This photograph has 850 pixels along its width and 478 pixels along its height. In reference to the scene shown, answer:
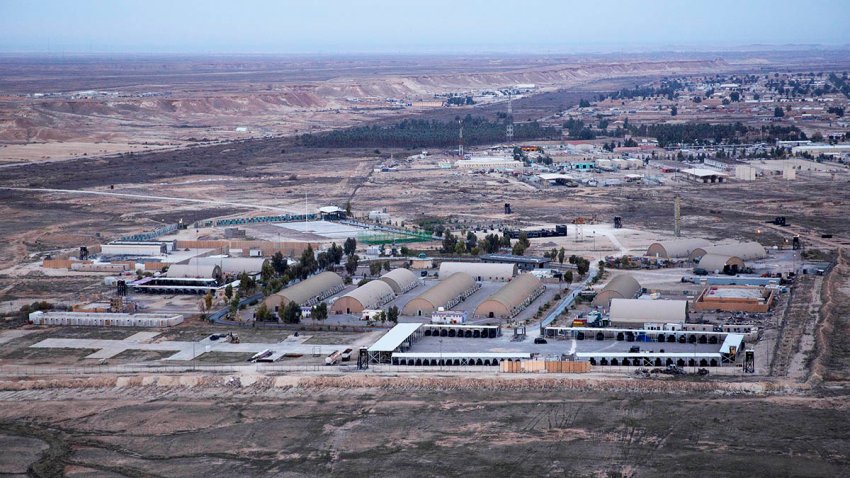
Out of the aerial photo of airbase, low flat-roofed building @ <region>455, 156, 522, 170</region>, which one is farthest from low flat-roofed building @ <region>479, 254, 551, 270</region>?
low flat-roofed building @ <region>455, 156, 522, 170</region>

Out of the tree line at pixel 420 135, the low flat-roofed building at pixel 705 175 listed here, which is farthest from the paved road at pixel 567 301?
the tree line at pixel 420 135

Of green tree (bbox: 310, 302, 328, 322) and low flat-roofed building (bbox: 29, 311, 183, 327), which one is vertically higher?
green tree (bbox: 310, 302, 328, 322)

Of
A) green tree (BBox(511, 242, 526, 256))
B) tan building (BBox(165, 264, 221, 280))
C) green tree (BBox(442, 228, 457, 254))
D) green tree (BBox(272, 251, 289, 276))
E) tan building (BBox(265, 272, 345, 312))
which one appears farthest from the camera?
green tree (BBox(442, 228, 457, 254))

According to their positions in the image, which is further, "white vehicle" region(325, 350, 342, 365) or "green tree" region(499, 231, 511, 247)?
"green tree" region(499, 231, 511, 247)

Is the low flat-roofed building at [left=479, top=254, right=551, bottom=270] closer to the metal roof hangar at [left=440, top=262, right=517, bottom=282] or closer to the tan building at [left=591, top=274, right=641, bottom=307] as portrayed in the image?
the metal roof hangar at [left=440, top=262, right=517, bottom=282]

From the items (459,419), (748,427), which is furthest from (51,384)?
(748,427)

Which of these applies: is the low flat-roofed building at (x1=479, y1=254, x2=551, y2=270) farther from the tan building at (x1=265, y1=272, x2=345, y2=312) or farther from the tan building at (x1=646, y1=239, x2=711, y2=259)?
the tan building at (x1=265, y1=272, x2=345, y2=312)

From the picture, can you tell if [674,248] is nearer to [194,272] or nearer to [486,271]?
[486,271]

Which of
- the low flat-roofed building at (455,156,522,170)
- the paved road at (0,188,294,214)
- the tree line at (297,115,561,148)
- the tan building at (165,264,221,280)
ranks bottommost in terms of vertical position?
the tree line at (297,115,561,148)

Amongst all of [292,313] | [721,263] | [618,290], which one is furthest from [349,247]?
[721,263]

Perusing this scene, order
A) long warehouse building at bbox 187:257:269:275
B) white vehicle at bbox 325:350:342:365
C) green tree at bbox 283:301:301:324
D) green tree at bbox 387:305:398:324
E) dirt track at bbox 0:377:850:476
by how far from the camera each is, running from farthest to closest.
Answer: long warehouse building at bbox 187:257:269:275 < green tree at bbox 283:301:301:324 < green tree at bbox 387:305:398:324 < white vehicle at bbox 325:350:342:365 < dirt track at bbox 0:377:850:476
